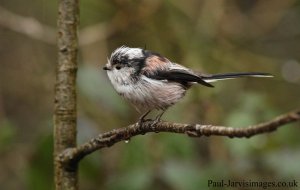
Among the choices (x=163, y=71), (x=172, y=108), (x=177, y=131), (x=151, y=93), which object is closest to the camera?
(x=177, y=131)

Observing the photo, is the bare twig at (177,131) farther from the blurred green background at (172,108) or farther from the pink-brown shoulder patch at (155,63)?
the blurred green background at (172,108)

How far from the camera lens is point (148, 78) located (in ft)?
11.2

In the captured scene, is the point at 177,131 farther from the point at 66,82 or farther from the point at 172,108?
the point at 172,108

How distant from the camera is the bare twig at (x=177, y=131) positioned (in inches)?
63.0

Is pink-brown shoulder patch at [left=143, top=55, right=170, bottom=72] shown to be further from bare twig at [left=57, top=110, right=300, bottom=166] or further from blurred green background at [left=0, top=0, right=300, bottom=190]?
bare twig at [left=57, top=110, right=300, bottom=166]

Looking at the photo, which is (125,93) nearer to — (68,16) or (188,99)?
(68,16)

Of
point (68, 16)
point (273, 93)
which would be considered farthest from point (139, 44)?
point (68, 16)

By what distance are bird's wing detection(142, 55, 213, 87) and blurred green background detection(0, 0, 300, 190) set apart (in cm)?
58

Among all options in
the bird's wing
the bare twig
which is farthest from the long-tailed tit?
the bare twig

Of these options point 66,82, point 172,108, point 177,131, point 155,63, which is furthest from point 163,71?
point 177,131

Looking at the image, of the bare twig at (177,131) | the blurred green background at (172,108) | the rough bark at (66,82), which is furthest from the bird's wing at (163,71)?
the bare twig at (177,131)

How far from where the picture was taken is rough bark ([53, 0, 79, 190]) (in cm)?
279

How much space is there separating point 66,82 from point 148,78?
0.74 meters

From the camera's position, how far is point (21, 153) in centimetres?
520
